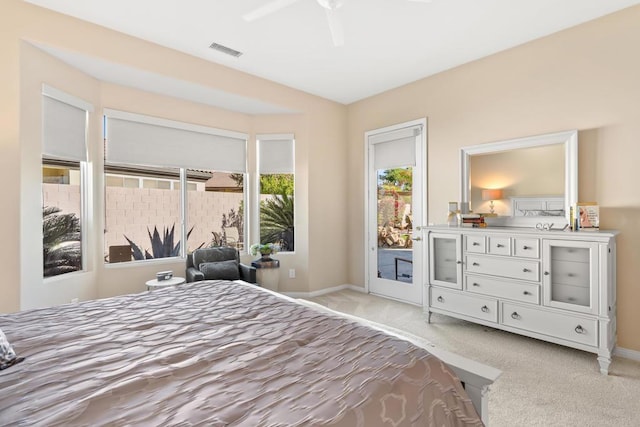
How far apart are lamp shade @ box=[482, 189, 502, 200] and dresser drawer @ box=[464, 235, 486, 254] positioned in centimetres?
59

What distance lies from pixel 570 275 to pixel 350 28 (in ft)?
9.64

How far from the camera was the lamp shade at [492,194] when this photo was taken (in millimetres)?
3484

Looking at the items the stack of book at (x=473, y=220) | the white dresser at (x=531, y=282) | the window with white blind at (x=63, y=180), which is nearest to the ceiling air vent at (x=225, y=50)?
the window with white blind at (x=63, y=180)

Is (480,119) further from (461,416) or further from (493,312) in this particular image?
(461,416)

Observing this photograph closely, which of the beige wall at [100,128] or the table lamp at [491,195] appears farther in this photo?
the table lamp at [491,195]

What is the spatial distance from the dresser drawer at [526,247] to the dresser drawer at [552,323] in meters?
0.48

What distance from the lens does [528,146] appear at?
10.7ft

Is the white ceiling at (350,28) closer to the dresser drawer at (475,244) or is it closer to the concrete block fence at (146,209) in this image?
the concrete block fence at (146,209)

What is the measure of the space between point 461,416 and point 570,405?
5.23ft

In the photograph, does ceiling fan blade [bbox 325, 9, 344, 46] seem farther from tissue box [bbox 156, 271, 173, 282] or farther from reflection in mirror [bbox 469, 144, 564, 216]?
tissue box [bbox 156, 271, 173, 282]

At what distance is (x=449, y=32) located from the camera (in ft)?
10.2

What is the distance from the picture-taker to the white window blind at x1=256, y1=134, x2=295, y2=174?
4.76 meters

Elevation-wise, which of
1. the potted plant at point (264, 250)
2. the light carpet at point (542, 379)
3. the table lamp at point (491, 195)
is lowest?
the light carpet at point (542, 379)

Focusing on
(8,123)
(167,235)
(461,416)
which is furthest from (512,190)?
(8,123)
